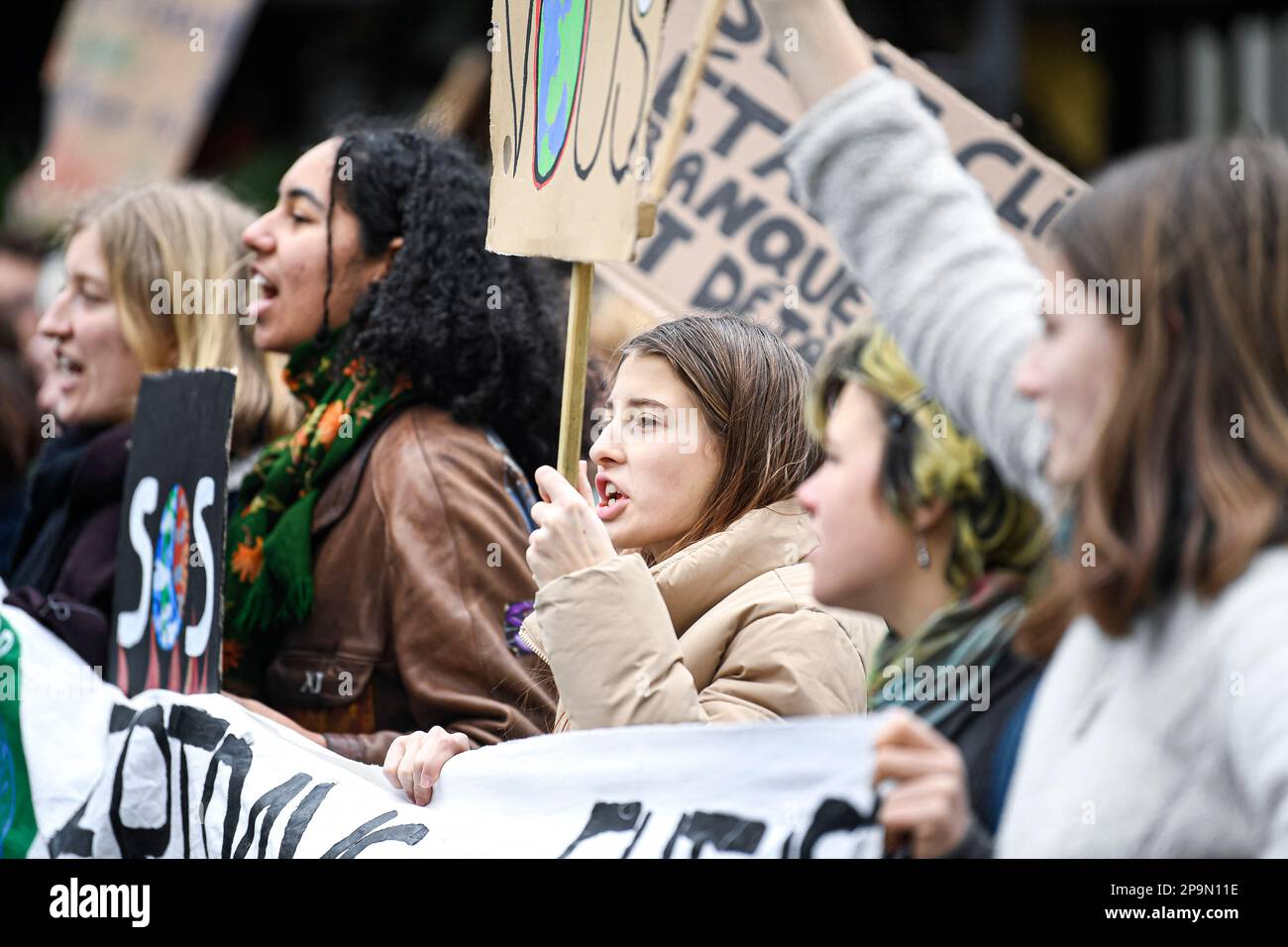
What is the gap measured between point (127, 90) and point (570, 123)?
16.1 feet

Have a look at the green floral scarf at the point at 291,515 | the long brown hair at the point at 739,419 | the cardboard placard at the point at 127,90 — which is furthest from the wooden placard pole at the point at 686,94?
the cardboard placard at the point at 127,90

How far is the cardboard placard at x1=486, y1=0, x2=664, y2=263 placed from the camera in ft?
7.00

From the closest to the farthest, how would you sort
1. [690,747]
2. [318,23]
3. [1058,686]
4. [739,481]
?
1. [1058,686]
2. [690,747]
3. [739,481]
4. [318,23]

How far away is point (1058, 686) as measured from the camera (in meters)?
1.59

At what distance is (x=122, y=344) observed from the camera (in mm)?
3650

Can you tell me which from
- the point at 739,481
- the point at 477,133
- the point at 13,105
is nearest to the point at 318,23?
the point at 13,105

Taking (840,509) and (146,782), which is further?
(146,782)

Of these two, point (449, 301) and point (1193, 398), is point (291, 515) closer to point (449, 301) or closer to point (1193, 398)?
point (449, 301)

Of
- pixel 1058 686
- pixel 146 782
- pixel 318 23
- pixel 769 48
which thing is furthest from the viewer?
pixel 318 23

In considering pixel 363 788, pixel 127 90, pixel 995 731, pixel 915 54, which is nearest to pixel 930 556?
pixel 995 731

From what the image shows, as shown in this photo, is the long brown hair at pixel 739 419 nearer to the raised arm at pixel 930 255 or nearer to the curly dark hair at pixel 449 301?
the curly dark hair at pixel 449 301
